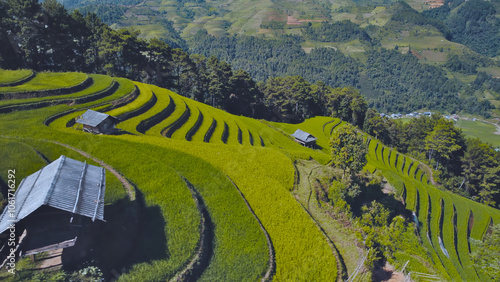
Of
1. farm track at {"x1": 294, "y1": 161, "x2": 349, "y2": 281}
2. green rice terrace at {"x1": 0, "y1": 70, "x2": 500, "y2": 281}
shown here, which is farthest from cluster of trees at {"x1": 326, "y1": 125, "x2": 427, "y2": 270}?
farm track at {"x1": 294, "y1": 161, "x2": 349, "y2": 281}

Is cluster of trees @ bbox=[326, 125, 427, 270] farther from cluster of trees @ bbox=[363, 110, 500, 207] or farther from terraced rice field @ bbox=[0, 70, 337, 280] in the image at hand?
cluster of trees @ bbox=[363, 110, 500, 207]

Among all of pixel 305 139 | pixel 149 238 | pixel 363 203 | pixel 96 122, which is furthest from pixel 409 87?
pixel 149 238

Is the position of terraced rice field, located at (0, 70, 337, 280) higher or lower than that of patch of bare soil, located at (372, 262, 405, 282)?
higher

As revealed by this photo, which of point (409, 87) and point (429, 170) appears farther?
point (409, 87)

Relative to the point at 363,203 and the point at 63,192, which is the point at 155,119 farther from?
the point at 363,203

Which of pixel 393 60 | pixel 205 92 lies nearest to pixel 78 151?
pixel 205 92
